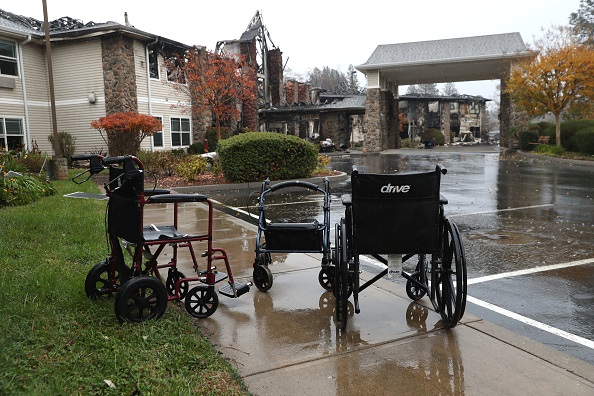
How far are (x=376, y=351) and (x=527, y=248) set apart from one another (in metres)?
4.24

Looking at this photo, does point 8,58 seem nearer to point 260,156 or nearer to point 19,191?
point 260,156

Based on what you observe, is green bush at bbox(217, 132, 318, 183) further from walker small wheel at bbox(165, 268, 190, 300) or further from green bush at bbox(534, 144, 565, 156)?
green bush at bbox(534, 144, 565, 156)

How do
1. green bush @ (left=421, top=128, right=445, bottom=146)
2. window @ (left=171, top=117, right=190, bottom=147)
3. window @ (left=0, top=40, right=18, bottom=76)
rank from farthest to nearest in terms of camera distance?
green bush @ (left=421, top=128, right=445, bottom=146) < window @ (left=171, top=117, right=190, bottom=147) < window @ (left=0, top=40, right=18, bottom=76)

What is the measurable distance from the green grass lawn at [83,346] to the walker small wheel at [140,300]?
0.32 ft

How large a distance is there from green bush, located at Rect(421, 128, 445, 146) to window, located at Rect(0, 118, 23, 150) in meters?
36.2

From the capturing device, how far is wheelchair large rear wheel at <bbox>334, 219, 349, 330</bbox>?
3.86 m

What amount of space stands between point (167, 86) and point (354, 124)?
2507cm

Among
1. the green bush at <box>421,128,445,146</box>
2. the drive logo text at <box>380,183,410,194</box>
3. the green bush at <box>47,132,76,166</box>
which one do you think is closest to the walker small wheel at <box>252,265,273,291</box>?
the drive logo text at <box>380,183,410,194</box>

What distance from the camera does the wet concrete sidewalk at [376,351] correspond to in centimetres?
313

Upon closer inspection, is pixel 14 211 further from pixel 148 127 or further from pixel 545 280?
pixel 148 127

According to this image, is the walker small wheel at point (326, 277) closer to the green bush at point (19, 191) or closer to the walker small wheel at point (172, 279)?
the walker small wheel at point (172, 279)

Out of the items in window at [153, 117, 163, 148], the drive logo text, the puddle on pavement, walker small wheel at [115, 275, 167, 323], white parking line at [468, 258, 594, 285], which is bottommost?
white parking line at [468, 258, 594, 285]

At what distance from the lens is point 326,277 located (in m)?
5.03

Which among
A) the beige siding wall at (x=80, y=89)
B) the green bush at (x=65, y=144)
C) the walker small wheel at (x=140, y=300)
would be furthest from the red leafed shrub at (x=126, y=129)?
the walker small wheel at (x=140, y=300)
